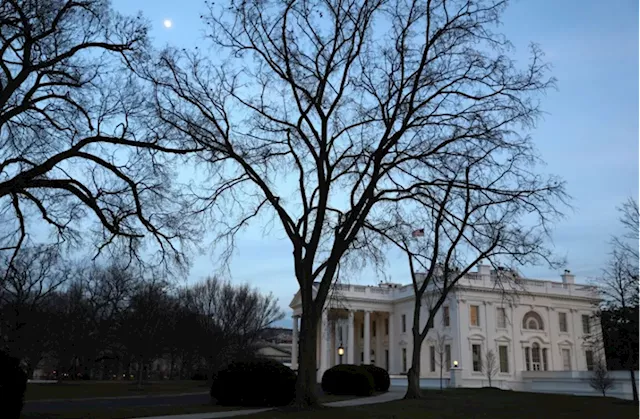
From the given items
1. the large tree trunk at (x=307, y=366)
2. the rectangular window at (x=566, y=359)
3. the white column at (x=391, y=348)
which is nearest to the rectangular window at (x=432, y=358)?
the white column at (x=391, y=348)

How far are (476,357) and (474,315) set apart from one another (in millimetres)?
4287

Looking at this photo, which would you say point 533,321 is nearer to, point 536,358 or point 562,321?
point 562,321

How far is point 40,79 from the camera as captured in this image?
16672 mm

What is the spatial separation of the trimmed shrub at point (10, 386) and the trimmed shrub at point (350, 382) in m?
18.7

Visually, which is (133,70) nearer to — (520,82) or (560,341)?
(520,82)

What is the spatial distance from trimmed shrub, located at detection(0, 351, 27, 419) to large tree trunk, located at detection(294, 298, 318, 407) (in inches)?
301

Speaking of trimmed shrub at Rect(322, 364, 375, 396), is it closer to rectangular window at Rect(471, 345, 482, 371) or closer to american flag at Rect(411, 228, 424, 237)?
american flag at Rect(411, 228, 424, 237)

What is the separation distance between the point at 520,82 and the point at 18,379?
53.7 ft

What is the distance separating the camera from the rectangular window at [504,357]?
2261 inches

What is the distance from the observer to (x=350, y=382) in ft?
94.3

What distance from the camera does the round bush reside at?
20156mm

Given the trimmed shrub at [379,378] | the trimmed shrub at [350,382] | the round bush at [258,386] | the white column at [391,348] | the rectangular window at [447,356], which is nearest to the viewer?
the round bush at [258,386]

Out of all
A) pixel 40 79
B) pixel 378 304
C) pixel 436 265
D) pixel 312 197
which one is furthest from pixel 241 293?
pixel 40 79

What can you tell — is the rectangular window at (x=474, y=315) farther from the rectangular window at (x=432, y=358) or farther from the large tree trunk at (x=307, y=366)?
the large tree trunk at (x=307, y=366)
